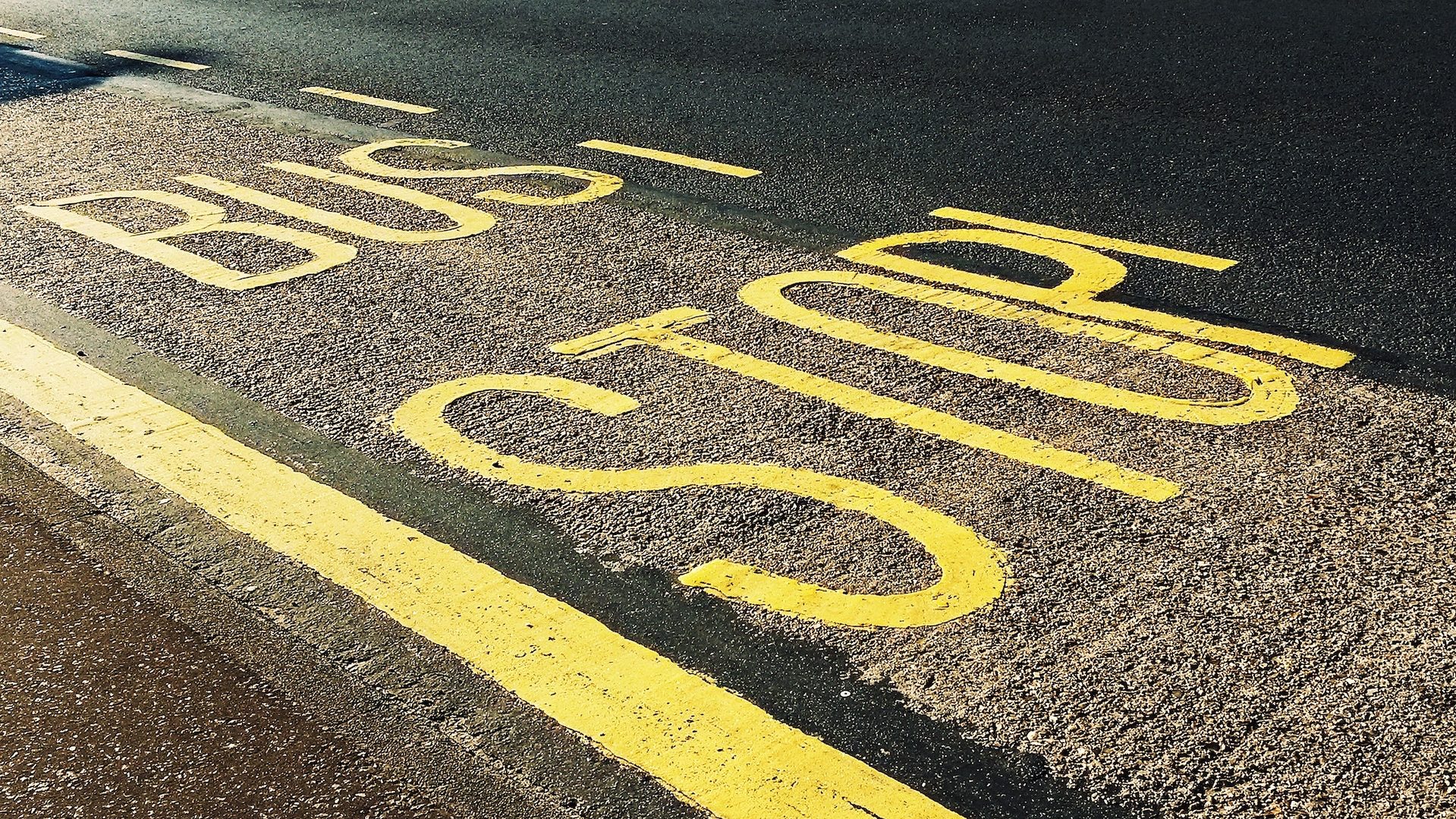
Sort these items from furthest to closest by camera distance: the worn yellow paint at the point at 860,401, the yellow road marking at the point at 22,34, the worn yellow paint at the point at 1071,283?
the yellow road marking at the point at 22,34, the worn yellow paint at the point at 1071,283, the worn yellow paint at the point at 860,401

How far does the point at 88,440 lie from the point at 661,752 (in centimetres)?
202

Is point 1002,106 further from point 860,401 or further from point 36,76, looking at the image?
point 36,76

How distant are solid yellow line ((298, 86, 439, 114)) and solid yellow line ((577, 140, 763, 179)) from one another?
133cm

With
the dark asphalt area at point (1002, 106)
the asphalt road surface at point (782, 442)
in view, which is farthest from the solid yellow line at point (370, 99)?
the asphalt road surface at point (782, 442)

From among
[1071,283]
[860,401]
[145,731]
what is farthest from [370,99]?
[145,731]

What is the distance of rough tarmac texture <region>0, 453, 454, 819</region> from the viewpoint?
237cm

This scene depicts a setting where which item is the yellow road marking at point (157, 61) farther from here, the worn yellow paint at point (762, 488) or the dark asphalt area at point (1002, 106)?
the worn yellow paint at point (762, 488)

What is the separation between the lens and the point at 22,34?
10852 mm

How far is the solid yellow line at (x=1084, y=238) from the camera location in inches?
194

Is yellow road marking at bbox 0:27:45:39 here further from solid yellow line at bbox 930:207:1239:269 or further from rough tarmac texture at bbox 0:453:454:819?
rough tarmac texture at bbox 0:453:454:819

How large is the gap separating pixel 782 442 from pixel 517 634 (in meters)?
1.02

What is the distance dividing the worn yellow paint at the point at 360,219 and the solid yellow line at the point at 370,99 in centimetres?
122

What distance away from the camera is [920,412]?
379cm

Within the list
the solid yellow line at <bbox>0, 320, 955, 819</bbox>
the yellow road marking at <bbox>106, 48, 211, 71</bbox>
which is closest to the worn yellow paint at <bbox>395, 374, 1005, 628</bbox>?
the solid yellow line at <bbox>0, 320, 955, 819</bbox>
